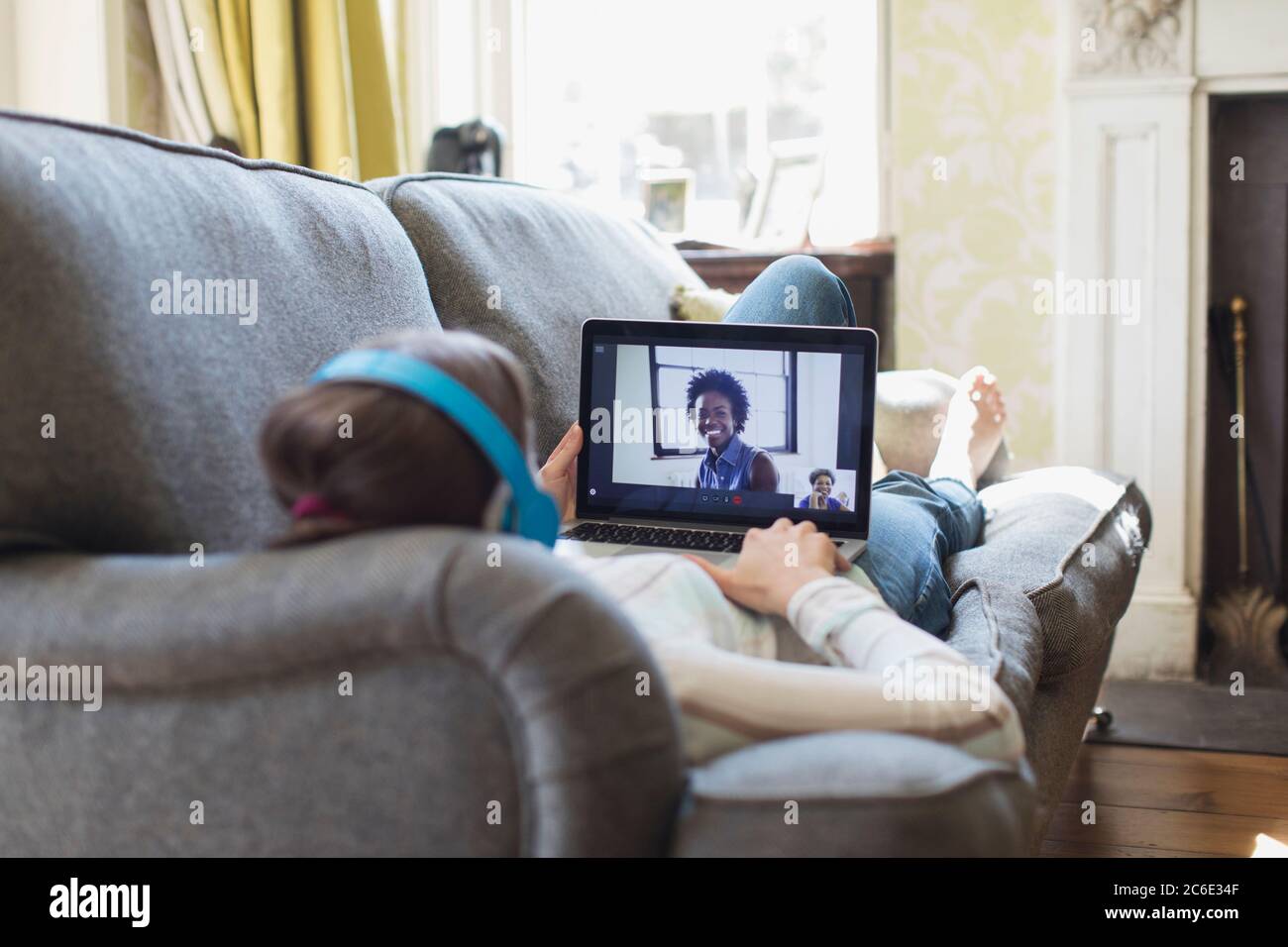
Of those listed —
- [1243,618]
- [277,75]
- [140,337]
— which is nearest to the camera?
[140,337]

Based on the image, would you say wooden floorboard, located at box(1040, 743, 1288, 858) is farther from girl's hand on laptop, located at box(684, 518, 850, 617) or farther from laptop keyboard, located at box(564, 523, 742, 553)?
girl's hand on laptop, located at box(684, 518, 850, 617)

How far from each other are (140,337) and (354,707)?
0.38 metres

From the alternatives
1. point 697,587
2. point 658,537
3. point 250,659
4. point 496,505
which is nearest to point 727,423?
point 658,537

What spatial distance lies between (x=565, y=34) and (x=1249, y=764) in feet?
7.82

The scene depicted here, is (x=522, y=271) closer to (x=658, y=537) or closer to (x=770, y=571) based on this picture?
(x=658, y=537)

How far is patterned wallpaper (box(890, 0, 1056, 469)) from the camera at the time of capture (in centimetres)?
281

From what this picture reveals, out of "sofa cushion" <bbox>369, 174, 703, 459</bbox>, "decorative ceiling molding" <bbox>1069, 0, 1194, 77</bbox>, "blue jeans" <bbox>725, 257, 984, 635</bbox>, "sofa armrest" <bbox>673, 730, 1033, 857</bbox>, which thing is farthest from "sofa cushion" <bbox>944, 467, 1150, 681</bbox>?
"decorative ceiling molding" <bbox>1069, 0, 1194, 77</bbox>

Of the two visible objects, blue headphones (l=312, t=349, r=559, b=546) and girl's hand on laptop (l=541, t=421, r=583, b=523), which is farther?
girl's hand on laptop (l=541, t=421, r=583, b=523)

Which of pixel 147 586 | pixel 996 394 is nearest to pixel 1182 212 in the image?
pixel 996 394

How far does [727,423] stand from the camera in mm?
1349

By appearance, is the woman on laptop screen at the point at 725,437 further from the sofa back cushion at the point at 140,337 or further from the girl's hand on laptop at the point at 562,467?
the sofa back cushion at the point at 140,337

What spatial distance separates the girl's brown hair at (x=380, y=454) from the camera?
0.71 metres

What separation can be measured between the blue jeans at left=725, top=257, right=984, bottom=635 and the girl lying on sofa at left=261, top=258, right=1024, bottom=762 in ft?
0.89

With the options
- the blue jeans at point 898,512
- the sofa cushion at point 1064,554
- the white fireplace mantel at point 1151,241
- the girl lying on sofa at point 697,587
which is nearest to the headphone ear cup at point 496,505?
the girl lying on sofa at point 697,587
